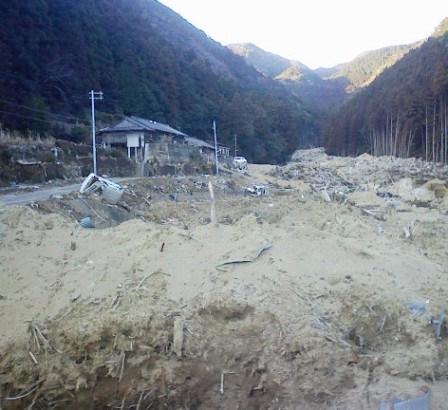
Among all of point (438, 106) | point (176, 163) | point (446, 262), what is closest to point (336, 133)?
point (438, 106)

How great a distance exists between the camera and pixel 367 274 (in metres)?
5.81

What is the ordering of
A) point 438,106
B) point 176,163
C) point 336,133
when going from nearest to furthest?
1. point 176,163
2. point 438,106
3. point 336,133

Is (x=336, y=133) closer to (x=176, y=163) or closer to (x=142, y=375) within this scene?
(x=176, y=163)

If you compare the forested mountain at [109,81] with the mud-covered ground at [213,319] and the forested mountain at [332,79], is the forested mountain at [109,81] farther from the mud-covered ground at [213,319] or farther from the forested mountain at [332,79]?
the forested mountain at [332,79]

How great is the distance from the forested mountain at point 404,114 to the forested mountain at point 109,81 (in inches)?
413

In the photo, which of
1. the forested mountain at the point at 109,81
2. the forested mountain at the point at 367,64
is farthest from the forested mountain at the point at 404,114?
the forested mountain at the point at 367,64

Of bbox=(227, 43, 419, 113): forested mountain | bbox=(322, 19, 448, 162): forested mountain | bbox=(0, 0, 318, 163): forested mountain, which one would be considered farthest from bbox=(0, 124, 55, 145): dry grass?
bbox=(227, 43, 419, 113): forested mountain

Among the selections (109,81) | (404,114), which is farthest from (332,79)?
(109,81)

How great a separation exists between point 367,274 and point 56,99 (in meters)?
28.4

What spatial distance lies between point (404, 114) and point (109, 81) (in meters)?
32.0

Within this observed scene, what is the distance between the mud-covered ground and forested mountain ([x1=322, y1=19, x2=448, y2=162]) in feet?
124

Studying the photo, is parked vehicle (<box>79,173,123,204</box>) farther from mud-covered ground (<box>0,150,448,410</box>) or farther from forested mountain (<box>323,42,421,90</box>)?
forested mountain (<box>323,42,421,90</box>)

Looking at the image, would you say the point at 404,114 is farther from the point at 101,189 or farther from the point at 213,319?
the point at 213,319

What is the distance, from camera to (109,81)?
35.9m
